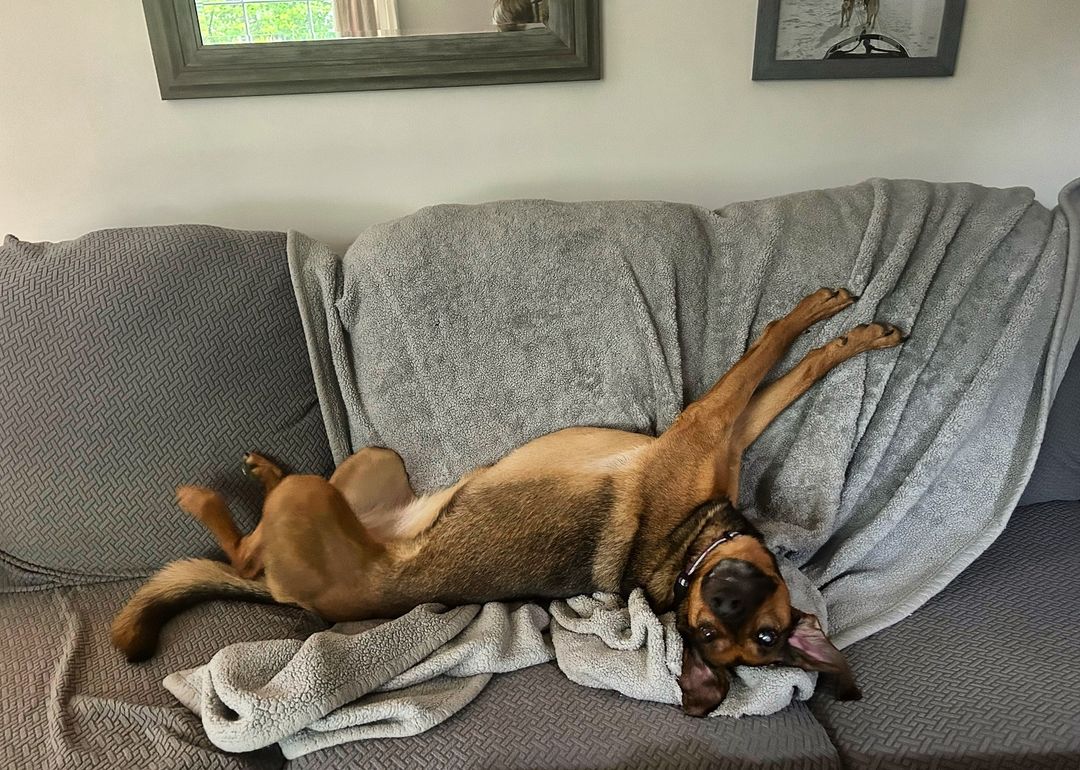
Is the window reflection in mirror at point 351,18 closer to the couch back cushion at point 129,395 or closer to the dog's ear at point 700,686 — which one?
the couch back cushion at point 129,395

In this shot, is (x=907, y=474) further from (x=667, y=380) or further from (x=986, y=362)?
(x=667, y=380)

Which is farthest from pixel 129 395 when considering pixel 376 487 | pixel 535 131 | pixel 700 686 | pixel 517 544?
pixel 700 686

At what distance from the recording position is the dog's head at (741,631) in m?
1.14

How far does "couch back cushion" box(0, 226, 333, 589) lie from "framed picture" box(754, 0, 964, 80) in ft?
4.21

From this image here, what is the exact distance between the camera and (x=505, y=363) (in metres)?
1.47

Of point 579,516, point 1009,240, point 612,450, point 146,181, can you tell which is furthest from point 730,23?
point 146,181

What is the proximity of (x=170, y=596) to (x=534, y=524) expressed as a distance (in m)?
0.70

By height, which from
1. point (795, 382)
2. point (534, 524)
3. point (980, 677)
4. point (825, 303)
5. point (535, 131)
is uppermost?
point (535, 131)

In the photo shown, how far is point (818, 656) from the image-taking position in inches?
45.1

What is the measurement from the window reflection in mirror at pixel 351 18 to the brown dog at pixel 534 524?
0.93m

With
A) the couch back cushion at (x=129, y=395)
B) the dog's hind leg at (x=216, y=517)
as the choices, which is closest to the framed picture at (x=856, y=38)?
the couch back cushion at (x=129, y=395)

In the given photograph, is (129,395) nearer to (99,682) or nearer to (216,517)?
(216,517)

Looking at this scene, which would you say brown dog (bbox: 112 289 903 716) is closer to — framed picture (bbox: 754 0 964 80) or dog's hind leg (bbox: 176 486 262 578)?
dog's hind leg (bbox: 176 486 262 578)

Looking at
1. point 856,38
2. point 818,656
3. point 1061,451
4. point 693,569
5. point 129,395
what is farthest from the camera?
point 856,38
